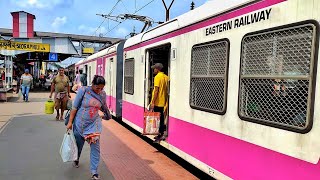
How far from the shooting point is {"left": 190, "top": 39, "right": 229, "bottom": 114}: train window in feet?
14.9

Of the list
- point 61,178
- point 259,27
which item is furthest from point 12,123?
point 259,27

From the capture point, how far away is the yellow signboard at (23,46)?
63.4 feet

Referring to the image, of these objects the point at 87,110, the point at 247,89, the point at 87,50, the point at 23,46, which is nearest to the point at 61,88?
the point at 87,110

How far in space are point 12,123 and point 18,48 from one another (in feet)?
38.9

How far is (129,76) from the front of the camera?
32.2 feet

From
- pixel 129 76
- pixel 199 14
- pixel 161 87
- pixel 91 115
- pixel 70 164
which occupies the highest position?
pixel 199 14

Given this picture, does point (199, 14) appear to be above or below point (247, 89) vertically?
above

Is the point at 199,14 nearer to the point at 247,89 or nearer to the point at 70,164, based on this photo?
the point at 247,89

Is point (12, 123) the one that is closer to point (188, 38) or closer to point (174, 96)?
point (174, 96)

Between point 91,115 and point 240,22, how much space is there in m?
2.52

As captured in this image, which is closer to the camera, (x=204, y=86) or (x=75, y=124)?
(x=204, y=86)

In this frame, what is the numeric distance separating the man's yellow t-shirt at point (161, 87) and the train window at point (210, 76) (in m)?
1.48

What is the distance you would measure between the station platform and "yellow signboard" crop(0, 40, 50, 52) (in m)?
10.7

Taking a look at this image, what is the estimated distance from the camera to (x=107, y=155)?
691 cm
